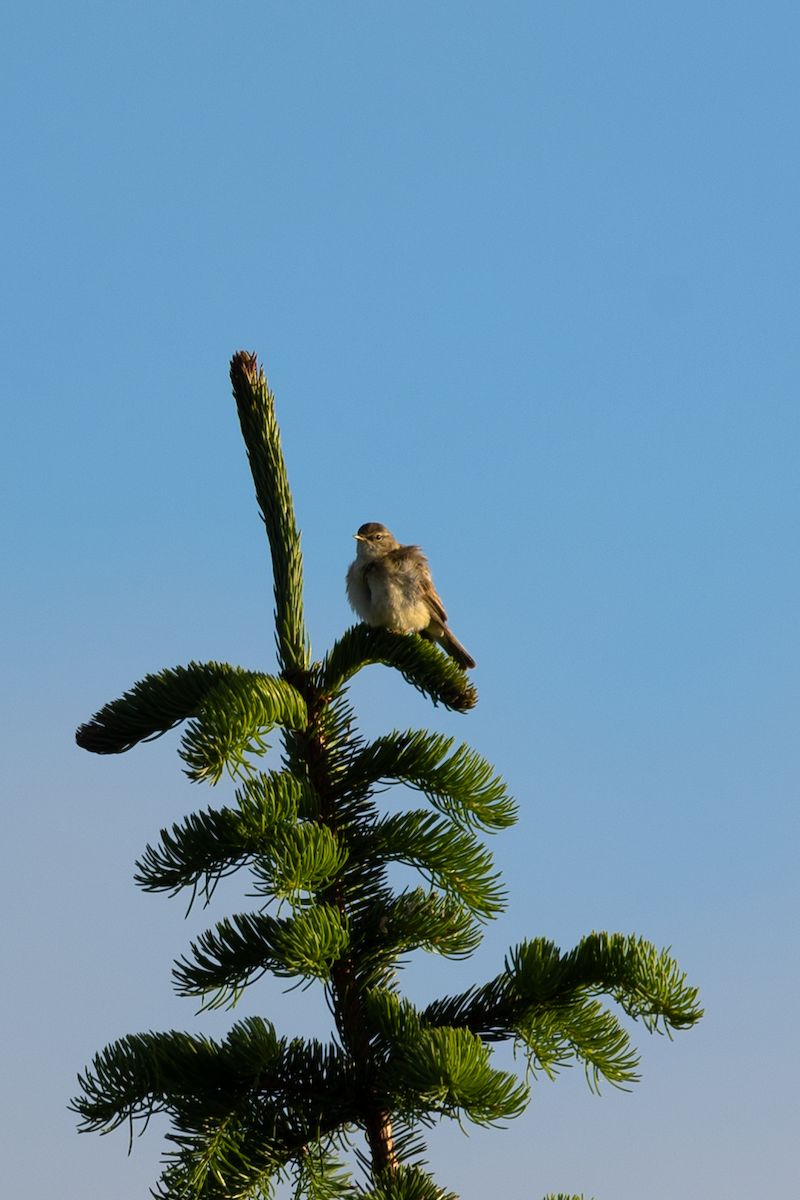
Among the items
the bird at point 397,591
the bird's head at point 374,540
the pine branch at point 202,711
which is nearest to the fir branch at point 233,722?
the pine branch at point 202,711

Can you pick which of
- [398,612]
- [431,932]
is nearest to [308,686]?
[431,932]

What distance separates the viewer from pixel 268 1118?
156 inches

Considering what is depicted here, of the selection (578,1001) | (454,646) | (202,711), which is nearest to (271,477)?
(202,711)

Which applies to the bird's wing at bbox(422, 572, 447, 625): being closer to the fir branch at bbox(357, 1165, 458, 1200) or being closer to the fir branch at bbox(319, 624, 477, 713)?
the fir branch at bbox(319, 624, 477, 713)

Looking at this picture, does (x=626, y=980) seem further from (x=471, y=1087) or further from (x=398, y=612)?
(x=398, y=612)

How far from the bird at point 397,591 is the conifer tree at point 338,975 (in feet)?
10.9

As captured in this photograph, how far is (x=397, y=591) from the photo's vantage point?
8.15 metres

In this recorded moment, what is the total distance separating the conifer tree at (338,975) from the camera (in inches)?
151

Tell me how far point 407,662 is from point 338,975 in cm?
148

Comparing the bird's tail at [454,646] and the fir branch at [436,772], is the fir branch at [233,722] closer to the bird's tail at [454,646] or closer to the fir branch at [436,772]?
the fir branch at [436,772]

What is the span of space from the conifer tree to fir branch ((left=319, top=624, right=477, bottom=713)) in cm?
32

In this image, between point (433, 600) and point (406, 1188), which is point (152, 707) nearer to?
point (406, 1188)

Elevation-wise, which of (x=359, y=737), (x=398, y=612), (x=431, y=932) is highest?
(x=398, y=612)

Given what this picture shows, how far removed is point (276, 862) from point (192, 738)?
0.49 metres
